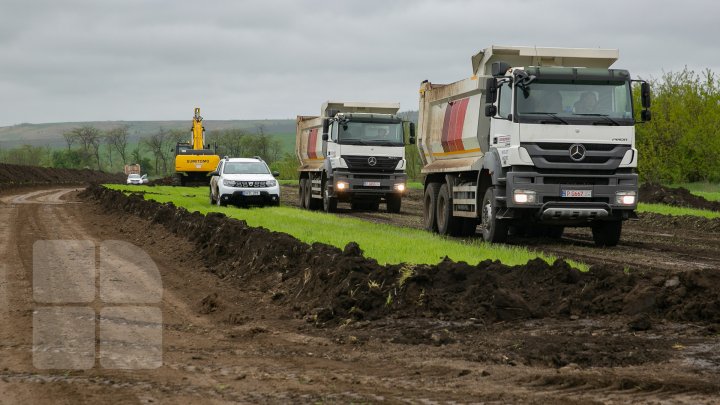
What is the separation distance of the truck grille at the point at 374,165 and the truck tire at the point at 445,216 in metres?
8.25

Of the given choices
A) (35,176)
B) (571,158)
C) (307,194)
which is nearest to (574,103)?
(571,158)

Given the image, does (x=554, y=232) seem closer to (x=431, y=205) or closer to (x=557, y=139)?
(x=431, y=205)

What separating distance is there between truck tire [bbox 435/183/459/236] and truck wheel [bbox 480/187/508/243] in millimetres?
2125

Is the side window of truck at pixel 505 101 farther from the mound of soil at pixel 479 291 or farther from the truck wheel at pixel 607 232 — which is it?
the mound of soil at pixel 479 291

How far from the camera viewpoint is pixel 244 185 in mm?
31094

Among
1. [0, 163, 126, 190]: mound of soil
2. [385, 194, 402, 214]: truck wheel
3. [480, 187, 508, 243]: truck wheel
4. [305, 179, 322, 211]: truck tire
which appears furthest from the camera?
[0, 163, 126, 190]: mound of soil

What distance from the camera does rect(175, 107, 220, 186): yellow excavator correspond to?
5787 centimetres

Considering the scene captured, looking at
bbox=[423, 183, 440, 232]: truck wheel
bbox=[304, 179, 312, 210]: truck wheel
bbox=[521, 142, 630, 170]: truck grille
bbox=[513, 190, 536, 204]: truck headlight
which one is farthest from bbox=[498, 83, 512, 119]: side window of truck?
bbox=[304, 179, 312, 210]: truck wheel

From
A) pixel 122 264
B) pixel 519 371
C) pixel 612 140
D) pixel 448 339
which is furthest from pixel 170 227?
pixel 519 371

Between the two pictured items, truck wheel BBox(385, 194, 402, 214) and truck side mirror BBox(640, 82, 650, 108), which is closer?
truck side mirror BBox(640, 82, 650, 108)

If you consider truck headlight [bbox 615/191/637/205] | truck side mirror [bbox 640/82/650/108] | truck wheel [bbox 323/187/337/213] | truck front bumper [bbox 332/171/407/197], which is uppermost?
truck side mirror [bbox 640/82/650/108]

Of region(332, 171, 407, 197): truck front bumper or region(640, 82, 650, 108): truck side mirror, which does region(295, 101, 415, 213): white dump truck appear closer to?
region(332, 171, 407, 197): truck front bumper

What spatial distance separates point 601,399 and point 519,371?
1.09 meters

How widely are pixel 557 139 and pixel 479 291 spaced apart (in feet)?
23.8
